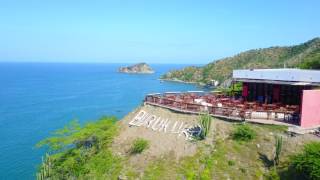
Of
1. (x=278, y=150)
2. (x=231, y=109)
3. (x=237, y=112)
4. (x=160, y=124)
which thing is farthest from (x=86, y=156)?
(x=278, y=150)

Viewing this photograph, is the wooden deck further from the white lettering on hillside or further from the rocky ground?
the white lettering on hillside

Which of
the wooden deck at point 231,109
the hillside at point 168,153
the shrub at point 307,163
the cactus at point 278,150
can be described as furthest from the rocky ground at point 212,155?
the shrub at point 307,163

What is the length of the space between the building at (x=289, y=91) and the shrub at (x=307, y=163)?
3706 mm

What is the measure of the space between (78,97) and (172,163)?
7358 centimetres

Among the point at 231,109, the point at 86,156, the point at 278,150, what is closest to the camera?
the point at 278,150

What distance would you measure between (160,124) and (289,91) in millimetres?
10265

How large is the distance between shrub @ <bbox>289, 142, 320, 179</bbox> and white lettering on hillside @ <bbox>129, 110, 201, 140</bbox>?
7.27 m

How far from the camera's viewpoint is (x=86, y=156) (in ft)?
89.0

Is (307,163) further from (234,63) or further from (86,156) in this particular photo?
(234,63)

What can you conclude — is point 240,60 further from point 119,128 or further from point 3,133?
point 119,128

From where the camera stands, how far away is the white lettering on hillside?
1021 inches

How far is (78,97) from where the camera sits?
93562mm

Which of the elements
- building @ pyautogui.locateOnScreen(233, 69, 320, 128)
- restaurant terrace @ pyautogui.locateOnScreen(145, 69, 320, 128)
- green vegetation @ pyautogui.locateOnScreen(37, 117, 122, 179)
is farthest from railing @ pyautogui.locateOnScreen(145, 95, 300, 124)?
green vegetation @ pyautogui.locateOnScreen(37, 117, 122, 179)

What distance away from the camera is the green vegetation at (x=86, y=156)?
24.9 m
